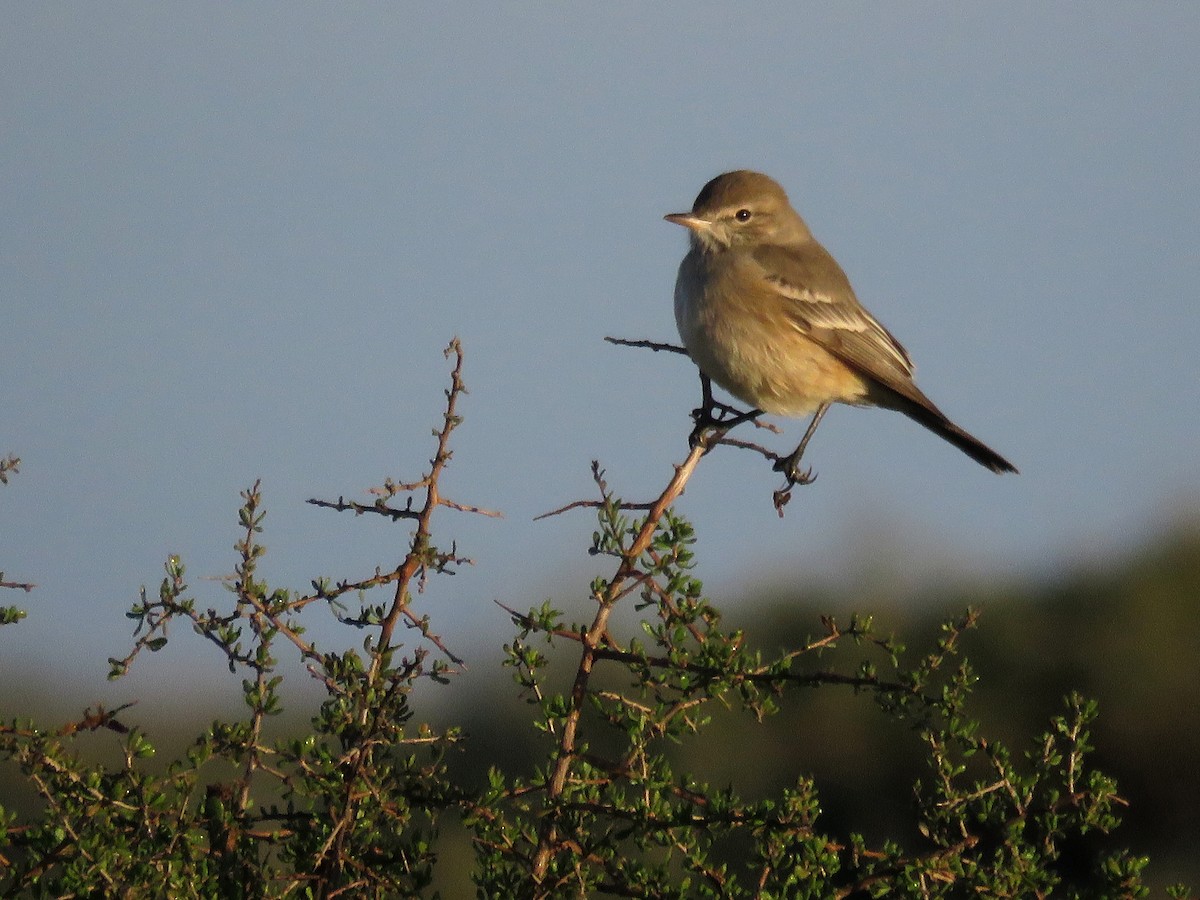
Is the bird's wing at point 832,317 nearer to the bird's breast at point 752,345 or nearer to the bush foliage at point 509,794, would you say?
the bird's breast at point 752,345

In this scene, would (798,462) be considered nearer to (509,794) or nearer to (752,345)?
(752,345)

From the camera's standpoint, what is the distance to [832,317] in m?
7.26

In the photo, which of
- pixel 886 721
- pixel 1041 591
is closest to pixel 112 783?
pixel 886 721

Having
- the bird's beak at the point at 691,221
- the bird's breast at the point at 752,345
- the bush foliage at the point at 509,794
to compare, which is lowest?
the bush foliage at the point at 509,794

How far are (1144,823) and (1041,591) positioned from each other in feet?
9.77

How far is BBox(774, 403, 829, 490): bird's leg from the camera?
6.28 meters

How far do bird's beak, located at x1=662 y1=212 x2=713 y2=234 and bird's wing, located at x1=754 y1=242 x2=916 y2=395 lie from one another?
0.31 metres

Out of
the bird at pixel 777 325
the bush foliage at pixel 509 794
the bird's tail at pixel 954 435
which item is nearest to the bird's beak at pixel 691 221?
the bird at pixel 777 325

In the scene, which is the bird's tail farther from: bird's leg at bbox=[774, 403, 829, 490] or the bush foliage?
the bush foliage

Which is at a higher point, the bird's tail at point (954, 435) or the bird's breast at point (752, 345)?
the bird's breast at point (752, 345)

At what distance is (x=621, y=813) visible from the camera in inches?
120

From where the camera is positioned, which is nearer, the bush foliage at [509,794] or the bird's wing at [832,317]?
the bush foliage at [509,794]

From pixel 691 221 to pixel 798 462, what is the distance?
147 centimetres

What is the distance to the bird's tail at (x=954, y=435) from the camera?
6773 mm
